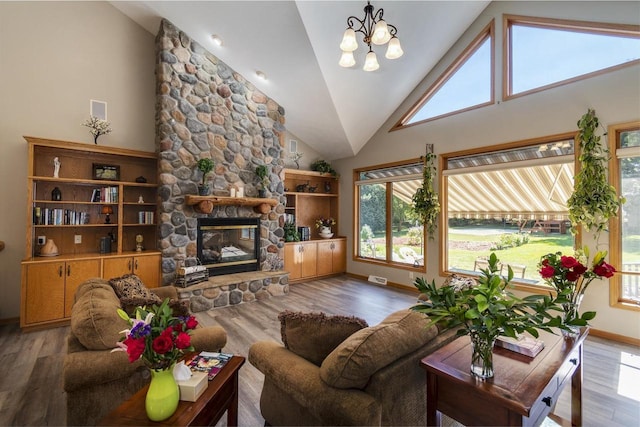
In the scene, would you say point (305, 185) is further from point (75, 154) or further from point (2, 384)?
point (2, 384)

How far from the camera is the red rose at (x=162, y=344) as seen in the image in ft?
3.83

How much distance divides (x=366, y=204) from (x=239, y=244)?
9.64 feet

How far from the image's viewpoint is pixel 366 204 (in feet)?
21.5

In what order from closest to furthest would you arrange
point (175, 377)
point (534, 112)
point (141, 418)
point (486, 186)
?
point (141, 418) < point (175, 377) < point (534, 112) < point (486, 186)

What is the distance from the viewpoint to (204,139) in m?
4.82

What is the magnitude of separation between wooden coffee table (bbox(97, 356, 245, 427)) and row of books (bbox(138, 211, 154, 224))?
3.74m

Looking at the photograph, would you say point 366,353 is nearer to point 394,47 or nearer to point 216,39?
point 394,47

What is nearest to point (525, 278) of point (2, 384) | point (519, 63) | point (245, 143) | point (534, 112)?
point (534, 112)

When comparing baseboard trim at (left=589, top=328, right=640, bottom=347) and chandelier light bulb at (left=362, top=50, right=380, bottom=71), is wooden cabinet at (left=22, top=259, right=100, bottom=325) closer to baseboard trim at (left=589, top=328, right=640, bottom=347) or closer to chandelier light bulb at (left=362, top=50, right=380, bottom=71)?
chandelier light bulb at (left=362, top=50, right=380, bottom=71)

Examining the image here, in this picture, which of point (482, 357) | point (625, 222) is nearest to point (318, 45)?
point (482, 357)

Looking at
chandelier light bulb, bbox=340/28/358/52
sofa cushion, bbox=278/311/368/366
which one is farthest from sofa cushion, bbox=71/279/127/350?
chandelier light bulb, bbox=340/28/358/52

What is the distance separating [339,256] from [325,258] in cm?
42

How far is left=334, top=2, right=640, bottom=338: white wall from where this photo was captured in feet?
10.8

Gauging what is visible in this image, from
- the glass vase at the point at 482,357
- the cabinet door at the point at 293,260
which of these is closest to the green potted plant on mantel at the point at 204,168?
the cabinet door at the point at 293,260
